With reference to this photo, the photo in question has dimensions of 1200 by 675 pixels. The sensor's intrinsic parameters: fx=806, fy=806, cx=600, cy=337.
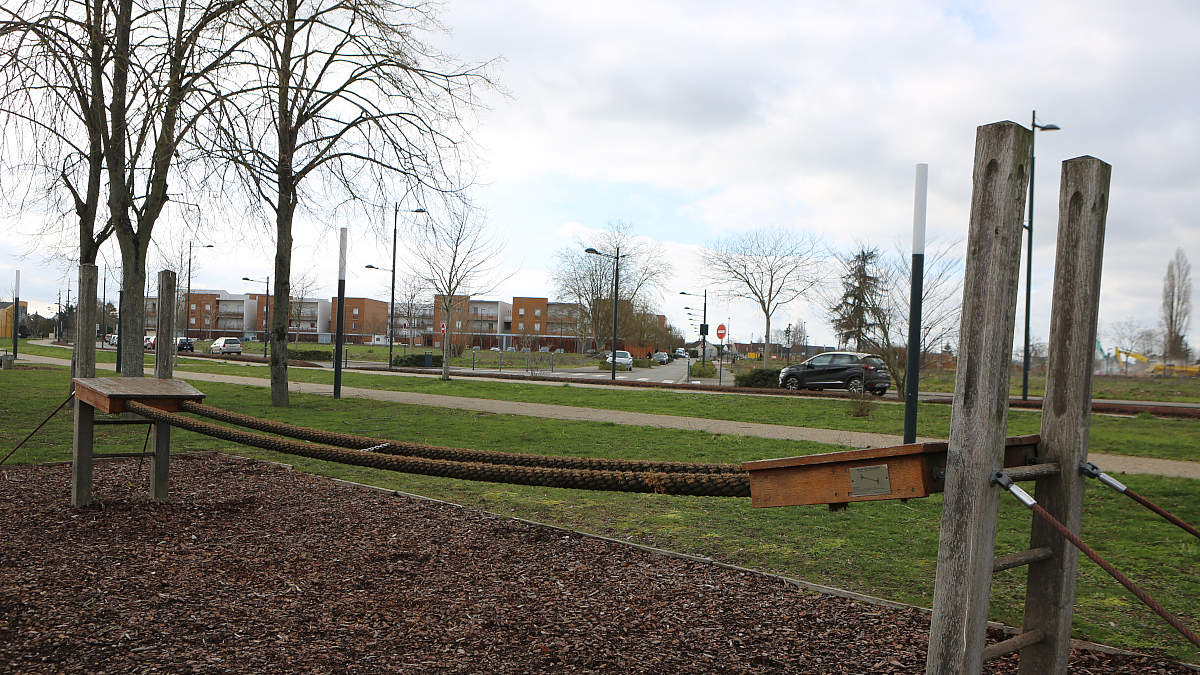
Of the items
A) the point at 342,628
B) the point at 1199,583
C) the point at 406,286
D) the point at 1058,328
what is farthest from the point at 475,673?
the point at 406,286

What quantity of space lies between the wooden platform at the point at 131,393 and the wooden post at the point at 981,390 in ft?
14.7

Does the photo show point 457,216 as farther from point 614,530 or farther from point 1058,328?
point 1058,328

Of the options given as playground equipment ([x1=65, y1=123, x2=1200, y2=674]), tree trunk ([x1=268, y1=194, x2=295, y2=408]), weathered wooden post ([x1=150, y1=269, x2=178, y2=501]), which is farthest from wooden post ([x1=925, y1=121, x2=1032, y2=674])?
tree trunk ([x1=268, y1=194, x2=295, y2=408])

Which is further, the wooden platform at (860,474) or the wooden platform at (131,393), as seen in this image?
the wooden platform at (131,393)

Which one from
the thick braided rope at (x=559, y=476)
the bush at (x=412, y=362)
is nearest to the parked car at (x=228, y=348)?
the bush at (x=412, y=362)

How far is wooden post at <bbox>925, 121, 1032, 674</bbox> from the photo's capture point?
220 cm

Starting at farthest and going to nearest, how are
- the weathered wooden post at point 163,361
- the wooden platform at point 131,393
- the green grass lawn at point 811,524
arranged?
the weathered wooden post at point 163,361 < the wooden platform at point 131,393 < the green grass lawn at point 811,524

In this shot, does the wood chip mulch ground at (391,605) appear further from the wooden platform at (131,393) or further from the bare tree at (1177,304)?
the bare tree at (1177,304)

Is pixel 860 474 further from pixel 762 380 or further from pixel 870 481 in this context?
pixel 762 380

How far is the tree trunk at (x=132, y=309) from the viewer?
10.7 meters

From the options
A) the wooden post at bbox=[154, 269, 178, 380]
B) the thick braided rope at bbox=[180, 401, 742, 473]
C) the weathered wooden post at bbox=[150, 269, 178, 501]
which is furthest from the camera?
the wooden post at bbox=[154, 269, 178, 380]

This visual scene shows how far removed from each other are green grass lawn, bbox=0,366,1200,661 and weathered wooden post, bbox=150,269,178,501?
2.71ft

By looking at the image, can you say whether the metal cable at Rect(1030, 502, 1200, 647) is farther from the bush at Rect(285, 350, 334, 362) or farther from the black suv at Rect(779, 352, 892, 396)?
the bush at Rect(285, 350, 334, 362)

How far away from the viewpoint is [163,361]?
604 cm
